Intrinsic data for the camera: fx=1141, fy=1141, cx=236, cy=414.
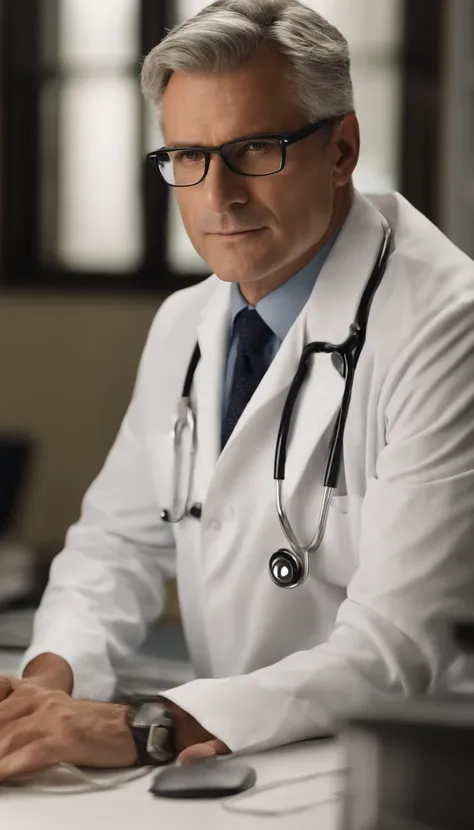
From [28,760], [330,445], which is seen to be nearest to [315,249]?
[330,445]

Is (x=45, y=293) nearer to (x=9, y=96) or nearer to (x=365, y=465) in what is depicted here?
(x=9, y=96)

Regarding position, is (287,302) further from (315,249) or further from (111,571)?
(111,571)

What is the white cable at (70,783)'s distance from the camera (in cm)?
104

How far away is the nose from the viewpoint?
4.48 feet

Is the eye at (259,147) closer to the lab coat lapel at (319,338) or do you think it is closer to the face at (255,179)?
the face at (255,179)

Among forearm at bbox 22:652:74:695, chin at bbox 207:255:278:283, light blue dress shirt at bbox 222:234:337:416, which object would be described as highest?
chin at bbox 207:255:278:283

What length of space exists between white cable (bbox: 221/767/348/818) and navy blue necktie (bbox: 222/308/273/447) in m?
0.54

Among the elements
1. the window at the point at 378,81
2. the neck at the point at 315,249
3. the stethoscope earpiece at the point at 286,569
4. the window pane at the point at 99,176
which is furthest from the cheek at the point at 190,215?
the window pane at the point at 99,176

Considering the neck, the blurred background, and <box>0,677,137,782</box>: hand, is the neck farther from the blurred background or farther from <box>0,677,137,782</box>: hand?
the blurred background

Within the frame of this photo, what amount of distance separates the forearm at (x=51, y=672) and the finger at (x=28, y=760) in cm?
29

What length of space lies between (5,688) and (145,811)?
0.27m

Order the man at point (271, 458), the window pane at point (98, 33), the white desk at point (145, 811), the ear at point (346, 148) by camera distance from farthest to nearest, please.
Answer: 1. the window pane at point (98, 33)
2. the ear at point (346, 148)
3. the man at point (271, 458)
4. the white desk at point (145, 811)

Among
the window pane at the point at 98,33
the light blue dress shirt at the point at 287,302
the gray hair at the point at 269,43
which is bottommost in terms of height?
A: the light blue dress shirt at the point at 287,302

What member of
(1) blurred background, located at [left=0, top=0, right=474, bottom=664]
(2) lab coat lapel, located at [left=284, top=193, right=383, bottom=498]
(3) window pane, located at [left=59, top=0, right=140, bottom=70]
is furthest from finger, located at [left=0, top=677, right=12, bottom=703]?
(3) window pane, located at [left=59, top=0, right=140, bottom=70]
